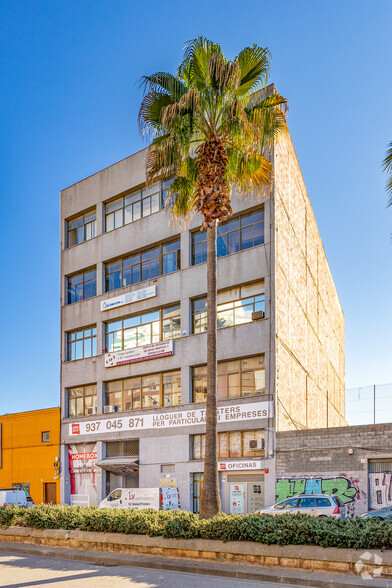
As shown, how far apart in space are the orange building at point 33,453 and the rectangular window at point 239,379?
457 inches

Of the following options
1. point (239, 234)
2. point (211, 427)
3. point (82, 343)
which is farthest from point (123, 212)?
point (211, 427)

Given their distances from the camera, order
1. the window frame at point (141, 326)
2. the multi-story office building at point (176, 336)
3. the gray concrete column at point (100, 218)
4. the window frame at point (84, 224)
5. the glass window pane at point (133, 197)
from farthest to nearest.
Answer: the window frame at point (84, 224), the gray concrete column at point (100, 218), the glass window pane at point (133, 197), the window frame at point (141, 326), the multi-story office building at point (176, 336)

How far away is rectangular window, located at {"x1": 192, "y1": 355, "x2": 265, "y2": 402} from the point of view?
2816cm

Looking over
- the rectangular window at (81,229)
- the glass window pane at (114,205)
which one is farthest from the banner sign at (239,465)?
the rectangular window at (81,229)

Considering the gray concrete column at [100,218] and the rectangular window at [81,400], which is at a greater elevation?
the gray concrete column at [100,218]

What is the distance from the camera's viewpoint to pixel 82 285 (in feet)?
125

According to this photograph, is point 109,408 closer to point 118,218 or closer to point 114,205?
point 118,218

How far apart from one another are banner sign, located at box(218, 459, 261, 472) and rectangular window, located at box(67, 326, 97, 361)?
11.5 m

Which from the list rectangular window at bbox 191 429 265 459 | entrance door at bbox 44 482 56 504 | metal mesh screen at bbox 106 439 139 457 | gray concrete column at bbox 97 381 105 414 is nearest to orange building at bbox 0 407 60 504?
entrance door at bbox 44 482 56 504

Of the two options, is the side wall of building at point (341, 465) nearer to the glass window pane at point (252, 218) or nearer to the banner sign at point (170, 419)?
the banner sign at point (170, 419)

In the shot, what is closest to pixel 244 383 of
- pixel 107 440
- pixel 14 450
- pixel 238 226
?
pixel 238 226

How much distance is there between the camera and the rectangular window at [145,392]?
1246 inches

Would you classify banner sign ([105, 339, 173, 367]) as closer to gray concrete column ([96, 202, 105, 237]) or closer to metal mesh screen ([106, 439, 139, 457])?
metal mesh screen ([106, 439, 139, 457])

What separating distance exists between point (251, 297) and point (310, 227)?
40.6 ft
